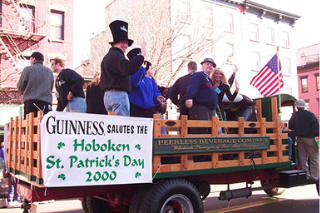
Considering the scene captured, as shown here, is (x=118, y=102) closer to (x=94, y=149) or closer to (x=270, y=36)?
(x=94, y=149)

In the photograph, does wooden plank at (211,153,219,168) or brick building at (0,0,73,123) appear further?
brick building at (0,0,73,123)

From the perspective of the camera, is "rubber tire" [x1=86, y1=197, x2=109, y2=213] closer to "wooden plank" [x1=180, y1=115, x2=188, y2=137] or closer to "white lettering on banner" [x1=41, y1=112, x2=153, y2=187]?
"white lettering on banner" [x1=41, y1=112, x2=153, y2=187]

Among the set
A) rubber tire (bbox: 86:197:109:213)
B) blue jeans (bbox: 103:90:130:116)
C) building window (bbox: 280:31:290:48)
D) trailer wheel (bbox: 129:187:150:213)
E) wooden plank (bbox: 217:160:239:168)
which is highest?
building window (bbox: 280:31:290:48)

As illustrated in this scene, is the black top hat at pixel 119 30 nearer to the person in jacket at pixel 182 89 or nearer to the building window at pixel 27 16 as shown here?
the person in jacket at pixel 182 89

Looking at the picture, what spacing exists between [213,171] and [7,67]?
52.1 feet

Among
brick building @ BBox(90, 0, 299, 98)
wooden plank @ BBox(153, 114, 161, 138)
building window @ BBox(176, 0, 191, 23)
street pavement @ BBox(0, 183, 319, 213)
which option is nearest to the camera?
wooden plank @ BBox(153, 114, 161, 138)

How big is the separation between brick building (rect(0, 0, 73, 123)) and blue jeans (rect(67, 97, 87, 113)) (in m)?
10.9

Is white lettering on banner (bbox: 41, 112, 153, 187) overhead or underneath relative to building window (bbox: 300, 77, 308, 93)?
underneath

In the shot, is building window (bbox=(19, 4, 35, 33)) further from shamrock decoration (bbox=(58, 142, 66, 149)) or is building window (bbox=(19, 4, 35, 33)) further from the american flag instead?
shamrock decoration (bbox=(58, 142, 66, 149))

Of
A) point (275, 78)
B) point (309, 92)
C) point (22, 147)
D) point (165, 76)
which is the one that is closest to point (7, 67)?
point (165, 76)

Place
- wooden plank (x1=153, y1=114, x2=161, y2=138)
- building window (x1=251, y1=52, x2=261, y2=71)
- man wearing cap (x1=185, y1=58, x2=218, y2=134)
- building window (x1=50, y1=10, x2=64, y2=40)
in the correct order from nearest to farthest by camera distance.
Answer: wooden plank (x1=153, y1=114, x2=161, y2=138), man wearing cap (x1=185, y1=58, x2=218, y2=134), building window (x1=50, y1=10, x2=64, y2=40), building window (x1=251, y1=52, x2=261, y2=71)

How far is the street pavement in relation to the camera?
6359 millimetres

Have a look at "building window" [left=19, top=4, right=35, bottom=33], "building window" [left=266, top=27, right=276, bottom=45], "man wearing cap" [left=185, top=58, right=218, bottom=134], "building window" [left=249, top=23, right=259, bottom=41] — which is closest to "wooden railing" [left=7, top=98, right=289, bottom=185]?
"man wearing cap" [left=185, top=58, right=218, bottom=134]

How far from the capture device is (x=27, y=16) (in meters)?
18.7
